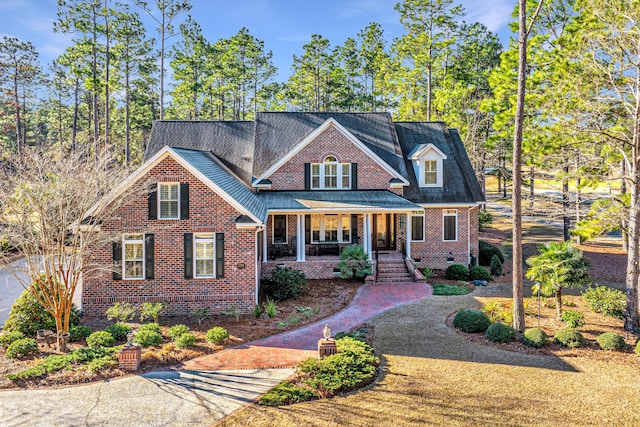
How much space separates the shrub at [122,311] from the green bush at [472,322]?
10.8 meters

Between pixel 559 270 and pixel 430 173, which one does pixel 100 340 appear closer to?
pixel 559 270

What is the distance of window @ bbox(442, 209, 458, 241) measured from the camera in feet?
77.3

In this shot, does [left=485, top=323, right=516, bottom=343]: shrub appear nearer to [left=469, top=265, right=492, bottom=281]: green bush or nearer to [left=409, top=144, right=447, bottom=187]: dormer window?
[left=469, top=265, right=492, bottom=281]: green bush

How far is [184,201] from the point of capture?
15.2 metres

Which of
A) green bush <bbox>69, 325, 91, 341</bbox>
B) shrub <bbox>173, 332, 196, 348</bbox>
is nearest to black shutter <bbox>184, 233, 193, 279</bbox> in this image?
shrub <bbox>173, 332, 196, 348</bbox>

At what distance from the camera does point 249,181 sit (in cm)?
2336

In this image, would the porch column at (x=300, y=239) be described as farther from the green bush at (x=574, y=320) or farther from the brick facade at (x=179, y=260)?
the green bush at (x=574, y=320)

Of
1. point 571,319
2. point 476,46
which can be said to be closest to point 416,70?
point 476,46

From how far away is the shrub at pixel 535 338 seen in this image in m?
12.2

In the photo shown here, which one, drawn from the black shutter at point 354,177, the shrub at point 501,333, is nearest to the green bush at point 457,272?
the black shutter at point 354,177

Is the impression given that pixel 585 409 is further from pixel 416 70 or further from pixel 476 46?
pixel 476 46

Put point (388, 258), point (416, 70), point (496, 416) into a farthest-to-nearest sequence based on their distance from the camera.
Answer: point (416, 70) < point (388, 258) < point (496, 416)

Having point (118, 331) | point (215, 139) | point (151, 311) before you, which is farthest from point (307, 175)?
point (118, 331)

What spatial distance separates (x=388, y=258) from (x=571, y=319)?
9788 millimetres
